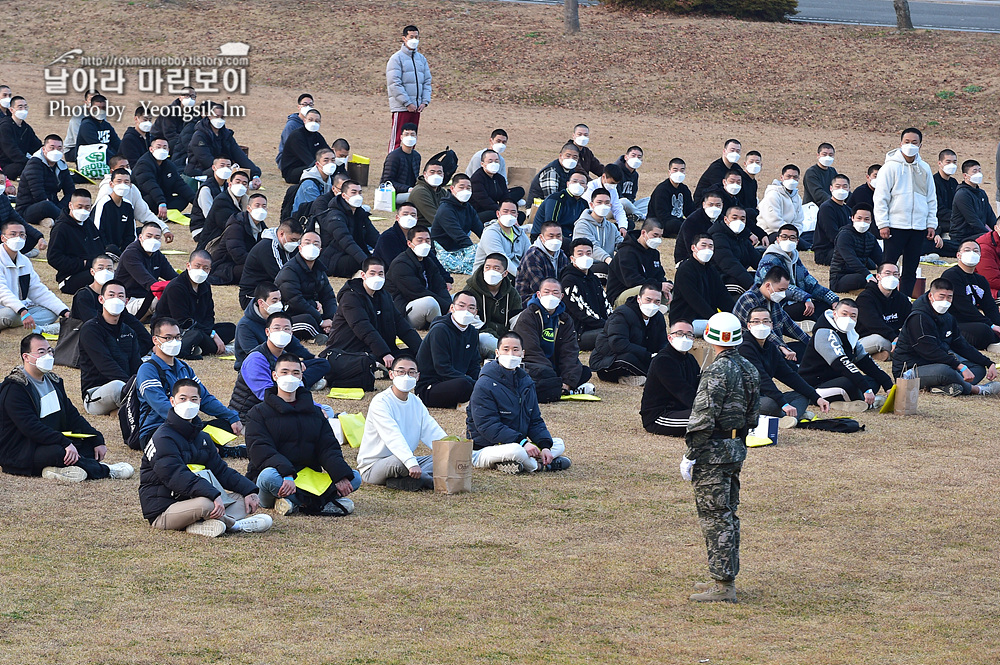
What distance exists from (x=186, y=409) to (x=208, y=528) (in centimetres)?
86

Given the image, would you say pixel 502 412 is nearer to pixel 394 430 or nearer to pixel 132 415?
pixel 394 430

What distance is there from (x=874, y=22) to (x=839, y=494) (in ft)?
97.7

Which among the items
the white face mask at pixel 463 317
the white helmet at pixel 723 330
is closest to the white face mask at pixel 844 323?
the white face mask at pixel 463 317

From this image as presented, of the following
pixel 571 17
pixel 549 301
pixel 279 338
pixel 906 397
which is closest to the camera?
pixel 279 338

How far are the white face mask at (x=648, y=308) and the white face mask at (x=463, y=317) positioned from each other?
2082mm

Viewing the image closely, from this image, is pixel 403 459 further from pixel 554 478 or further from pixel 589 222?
pixel 589 222

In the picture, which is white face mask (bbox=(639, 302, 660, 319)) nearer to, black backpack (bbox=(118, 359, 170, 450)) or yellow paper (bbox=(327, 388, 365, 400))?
yellow paper (bbox=(327, 388, 365, 400))

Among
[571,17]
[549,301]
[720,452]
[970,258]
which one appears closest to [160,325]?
[549,301]

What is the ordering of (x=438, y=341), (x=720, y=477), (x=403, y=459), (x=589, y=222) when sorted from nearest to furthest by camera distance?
(x=720, y=477) < (x=403, y=459) < (x=438, y=341) < (x=589, y=222)

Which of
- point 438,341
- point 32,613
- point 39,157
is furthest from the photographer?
point 39,157

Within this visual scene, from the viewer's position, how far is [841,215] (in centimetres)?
2050

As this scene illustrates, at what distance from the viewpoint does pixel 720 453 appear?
332 inches

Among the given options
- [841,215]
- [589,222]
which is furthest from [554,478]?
[841,215]

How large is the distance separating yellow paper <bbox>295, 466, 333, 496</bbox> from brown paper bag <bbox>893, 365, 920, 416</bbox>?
6.20 metres
